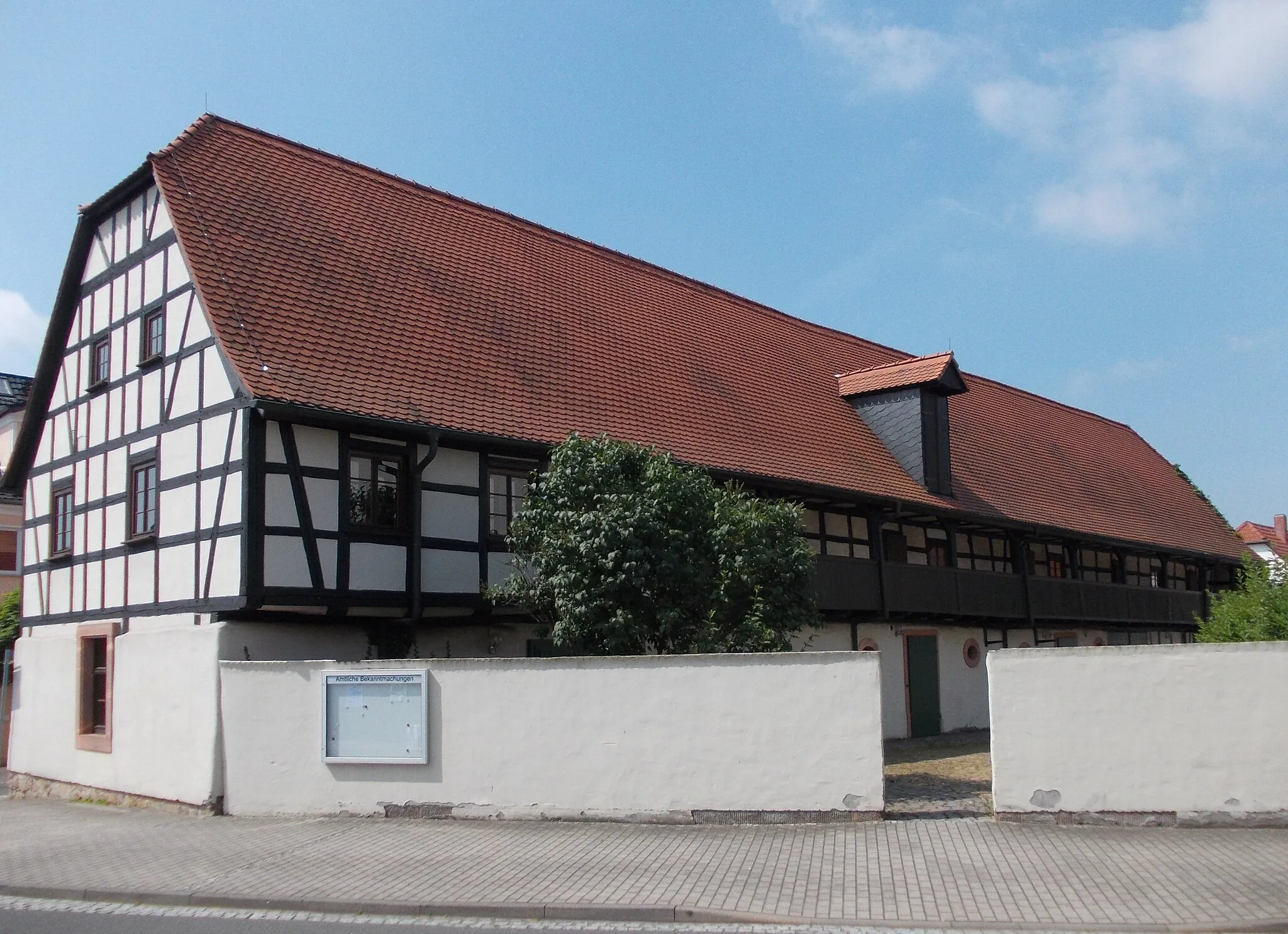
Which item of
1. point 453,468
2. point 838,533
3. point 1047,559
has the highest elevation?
point 453,468

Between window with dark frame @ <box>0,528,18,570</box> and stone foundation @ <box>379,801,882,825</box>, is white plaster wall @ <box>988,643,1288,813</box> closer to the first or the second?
stone foundation @ <box>379,801,882,825</box>

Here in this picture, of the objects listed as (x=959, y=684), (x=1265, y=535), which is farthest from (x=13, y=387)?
(x=1265, y=535)

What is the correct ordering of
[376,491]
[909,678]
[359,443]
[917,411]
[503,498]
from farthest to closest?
[917,411] < [909,678] < [503,498] < [376,491] < [359,443]

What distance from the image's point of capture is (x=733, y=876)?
9328 millimetres

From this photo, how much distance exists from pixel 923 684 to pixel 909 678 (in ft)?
2.01

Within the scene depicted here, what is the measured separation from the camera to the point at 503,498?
662 inches

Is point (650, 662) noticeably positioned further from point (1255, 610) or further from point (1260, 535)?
point (1260, 535)

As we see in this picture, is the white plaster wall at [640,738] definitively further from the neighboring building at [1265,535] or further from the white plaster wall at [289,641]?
the neighboring building at [1265,535]

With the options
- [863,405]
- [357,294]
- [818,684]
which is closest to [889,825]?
[818,684]

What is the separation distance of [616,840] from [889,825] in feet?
8.41

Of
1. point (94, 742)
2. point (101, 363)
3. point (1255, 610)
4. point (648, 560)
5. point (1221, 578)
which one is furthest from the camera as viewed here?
point (1221, 578)

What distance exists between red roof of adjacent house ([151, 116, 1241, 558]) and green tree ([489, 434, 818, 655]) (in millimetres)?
2365

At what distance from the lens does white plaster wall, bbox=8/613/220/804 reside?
13898 mm

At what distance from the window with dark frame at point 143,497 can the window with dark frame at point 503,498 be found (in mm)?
4433
